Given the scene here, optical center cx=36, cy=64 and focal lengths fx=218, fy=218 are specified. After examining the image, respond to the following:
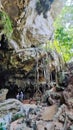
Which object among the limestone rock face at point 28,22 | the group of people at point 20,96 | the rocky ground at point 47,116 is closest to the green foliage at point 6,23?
the limestone rock face at point 28,22

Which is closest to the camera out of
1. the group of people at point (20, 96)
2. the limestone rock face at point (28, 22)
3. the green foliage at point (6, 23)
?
the green foliage at point (6, 23)

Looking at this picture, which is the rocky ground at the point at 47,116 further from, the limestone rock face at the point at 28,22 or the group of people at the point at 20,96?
the group of people at the point at 20,96

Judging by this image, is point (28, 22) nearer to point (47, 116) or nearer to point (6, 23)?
point (6, 23)

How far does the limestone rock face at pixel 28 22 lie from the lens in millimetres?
11688

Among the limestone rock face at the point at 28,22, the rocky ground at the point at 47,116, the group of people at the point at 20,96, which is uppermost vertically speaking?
the limestone rock face at the point at 28,22

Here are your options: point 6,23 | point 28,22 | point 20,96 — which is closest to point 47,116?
point 6,23

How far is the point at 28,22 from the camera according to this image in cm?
1320

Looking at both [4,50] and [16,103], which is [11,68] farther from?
[16,103]

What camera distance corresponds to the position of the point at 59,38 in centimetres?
1859

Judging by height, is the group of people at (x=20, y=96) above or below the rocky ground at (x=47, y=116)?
below

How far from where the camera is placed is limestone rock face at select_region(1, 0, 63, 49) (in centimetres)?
1169

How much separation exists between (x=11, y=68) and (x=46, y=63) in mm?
2246

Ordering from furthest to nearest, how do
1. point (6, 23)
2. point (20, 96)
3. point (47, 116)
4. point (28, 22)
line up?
1. point (20, 96)
2. point (28, 22)
3. point (6, 23)
4. point (47, 116)

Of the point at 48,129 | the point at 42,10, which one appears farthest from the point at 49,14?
the point at 48,129
